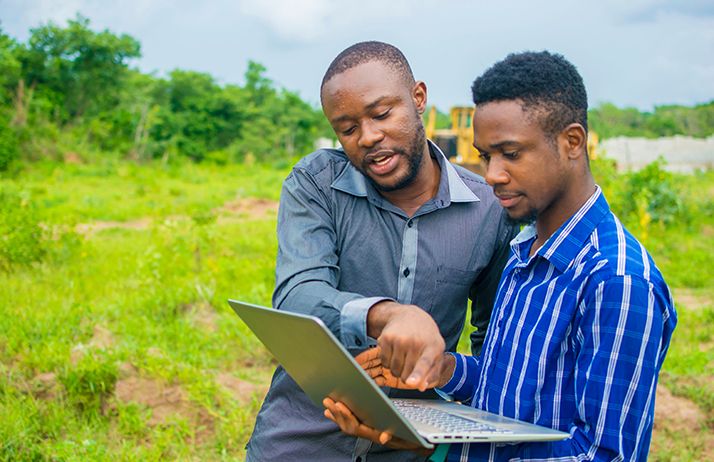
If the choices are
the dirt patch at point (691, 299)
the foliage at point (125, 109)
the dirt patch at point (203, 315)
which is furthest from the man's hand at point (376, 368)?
the foliage at point (125, 109)

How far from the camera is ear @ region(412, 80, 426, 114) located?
2094mm

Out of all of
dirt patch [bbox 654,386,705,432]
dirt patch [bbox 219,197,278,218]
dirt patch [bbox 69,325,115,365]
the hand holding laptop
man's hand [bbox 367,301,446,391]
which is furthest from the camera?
dirt patch [bbox 219,197,278,218]

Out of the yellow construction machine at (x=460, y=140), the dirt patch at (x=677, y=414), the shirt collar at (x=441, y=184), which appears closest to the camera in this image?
the shirt collar at (x=441, y=184)

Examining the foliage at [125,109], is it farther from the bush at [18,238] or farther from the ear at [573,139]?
the ear at [573,139]

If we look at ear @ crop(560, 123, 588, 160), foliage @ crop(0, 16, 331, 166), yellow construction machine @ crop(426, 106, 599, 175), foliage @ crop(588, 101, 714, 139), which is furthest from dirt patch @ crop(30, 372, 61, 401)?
foliage @ crop(588, 101, 714, 139)

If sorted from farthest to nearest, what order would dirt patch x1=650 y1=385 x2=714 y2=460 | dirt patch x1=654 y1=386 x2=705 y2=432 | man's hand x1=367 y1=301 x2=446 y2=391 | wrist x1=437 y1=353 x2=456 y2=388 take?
dirt patch x1=654 y1=386 x2=705 y2=432
dirt patch x1=650 y1=385 x2=714 y2=460
wrist x1=437 y1=353 x2=456 y2=388
man's hand x1=367 y1=301 x2=446 y2=391

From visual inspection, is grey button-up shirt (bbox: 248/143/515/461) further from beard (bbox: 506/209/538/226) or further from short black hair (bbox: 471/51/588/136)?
short black hair (bbox: 471/51/588/136)

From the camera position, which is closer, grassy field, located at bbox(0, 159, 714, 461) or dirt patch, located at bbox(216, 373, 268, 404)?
grassy field, located at bbox(0, 159, 714, 461)

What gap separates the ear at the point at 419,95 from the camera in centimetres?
209

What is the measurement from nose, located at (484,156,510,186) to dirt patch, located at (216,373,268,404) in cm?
292

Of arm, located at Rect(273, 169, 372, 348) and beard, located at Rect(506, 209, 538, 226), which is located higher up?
beard, located at Rect(506, 209, 538, 226)

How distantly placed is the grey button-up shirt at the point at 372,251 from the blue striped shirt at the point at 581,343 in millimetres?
326

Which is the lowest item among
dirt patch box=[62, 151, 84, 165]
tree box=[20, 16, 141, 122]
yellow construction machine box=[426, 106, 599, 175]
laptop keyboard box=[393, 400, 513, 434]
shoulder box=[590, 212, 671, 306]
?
laptop keyboard box=[393, 400, 513, 434]

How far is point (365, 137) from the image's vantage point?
192 centimetres
